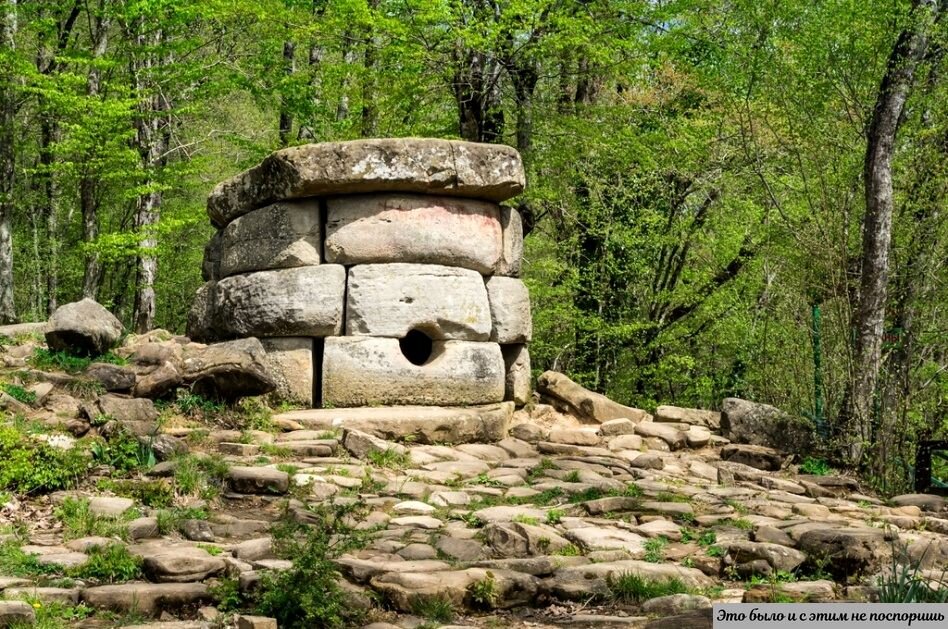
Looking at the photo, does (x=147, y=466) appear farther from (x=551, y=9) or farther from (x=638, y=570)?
(x=551, y=9)

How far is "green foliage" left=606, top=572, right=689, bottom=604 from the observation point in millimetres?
4266

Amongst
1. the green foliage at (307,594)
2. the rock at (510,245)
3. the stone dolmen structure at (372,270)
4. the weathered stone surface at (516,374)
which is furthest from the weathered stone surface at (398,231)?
the green foliage at (307,594)

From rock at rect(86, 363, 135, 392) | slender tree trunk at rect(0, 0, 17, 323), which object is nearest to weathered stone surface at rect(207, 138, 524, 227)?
rock at rect(86, 363, 135, 392)

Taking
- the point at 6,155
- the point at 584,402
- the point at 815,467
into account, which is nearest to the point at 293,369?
the point at 584,402

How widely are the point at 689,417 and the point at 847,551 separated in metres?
5.29

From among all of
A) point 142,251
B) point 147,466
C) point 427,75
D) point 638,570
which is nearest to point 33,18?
point 142,251

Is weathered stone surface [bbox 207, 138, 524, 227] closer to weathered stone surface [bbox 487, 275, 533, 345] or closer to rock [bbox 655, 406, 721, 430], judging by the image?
weathered stone surface [bbox 487, 275, 533, 345]

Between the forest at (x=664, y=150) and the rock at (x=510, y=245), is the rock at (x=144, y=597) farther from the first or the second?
the forest at (x=664, y=150)

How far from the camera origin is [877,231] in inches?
325

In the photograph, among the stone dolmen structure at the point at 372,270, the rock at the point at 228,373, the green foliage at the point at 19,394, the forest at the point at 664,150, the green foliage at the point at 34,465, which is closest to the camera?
the green foliage at the point at 34,465

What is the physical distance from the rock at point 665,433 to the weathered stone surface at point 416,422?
1.49 meters

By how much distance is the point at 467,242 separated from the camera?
912 centimetres

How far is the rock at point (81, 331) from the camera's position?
8.70m

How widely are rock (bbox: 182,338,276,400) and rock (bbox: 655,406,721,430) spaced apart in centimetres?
421
